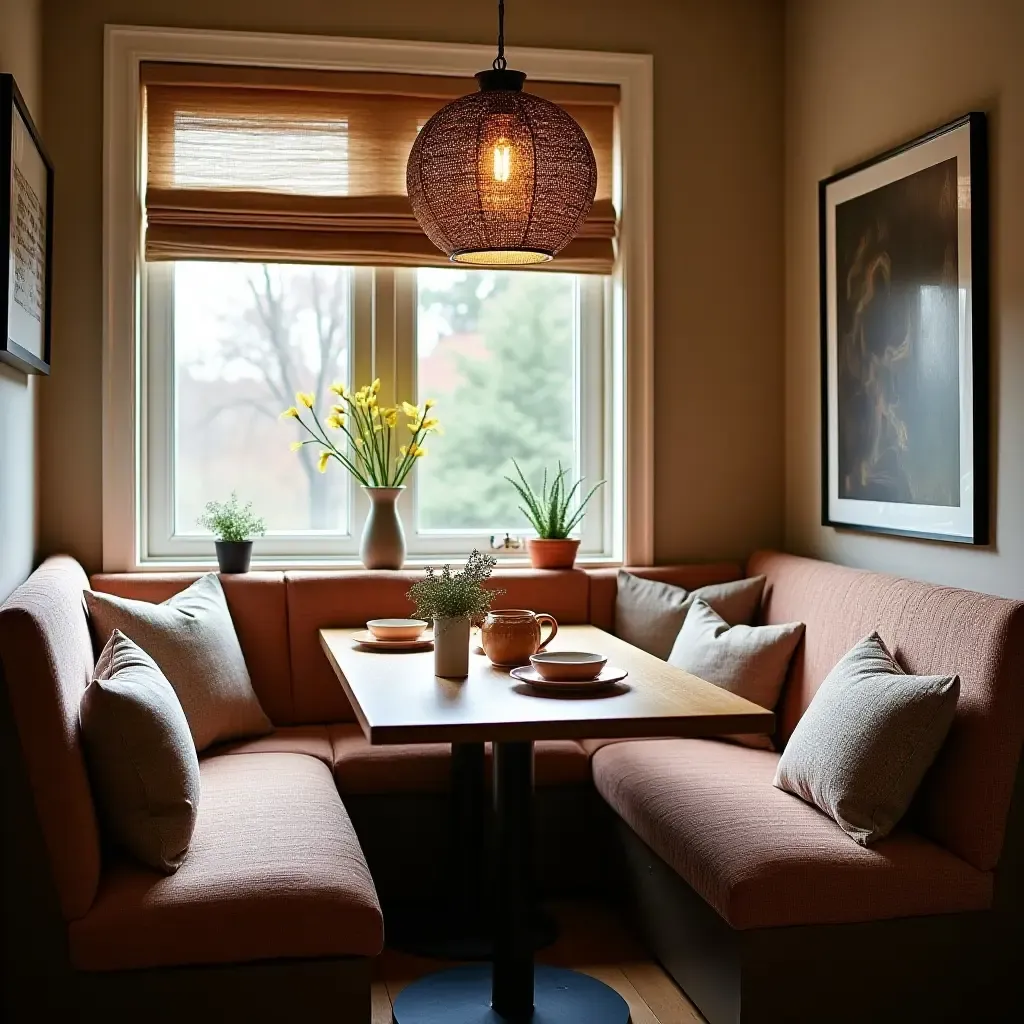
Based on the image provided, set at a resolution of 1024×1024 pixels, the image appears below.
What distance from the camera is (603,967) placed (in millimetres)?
2891

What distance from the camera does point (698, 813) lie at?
2625 mm

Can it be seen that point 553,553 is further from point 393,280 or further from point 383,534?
point 393,280

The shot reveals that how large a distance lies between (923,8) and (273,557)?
2.43m

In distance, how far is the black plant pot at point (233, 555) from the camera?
3.60 m

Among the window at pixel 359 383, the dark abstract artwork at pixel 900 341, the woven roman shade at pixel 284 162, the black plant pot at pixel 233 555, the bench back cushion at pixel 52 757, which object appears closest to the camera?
the bench back cushion at pixel 52 757

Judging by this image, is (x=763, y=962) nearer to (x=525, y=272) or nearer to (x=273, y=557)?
(x=273, y=557)

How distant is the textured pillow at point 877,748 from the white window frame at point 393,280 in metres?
1.48

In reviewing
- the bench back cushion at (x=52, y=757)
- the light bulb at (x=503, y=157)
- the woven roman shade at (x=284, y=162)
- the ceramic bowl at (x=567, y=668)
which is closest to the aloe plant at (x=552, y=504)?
the woven roman shade at (x=284, y=162)

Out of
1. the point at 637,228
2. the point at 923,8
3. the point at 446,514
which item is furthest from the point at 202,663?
the point at 923,8

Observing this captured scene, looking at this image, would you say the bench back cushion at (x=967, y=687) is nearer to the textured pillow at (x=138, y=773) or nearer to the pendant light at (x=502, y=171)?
the pendant light at (x=502, y=171)

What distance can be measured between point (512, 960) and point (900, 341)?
74.5 inches

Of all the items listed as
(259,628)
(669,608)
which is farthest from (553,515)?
(259,628)

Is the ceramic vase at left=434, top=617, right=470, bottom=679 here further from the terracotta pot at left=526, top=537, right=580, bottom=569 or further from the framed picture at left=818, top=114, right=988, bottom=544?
the framed picture at left=818, top=114, right=988, bottom=544

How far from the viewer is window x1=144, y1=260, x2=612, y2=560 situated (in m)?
3.84
